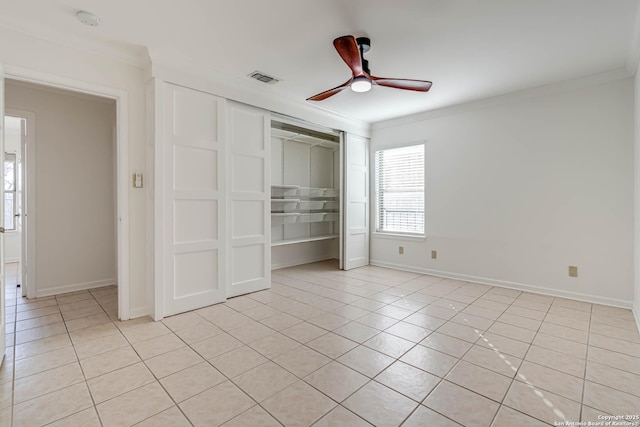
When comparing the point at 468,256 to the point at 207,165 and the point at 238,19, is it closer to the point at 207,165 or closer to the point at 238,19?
the point at 207,165

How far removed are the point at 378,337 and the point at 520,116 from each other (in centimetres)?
338

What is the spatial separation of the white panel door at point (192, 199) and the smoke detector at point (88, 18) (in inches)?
26.4

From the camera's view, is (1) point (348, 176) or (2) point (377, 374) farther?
(1) point (348, 176)

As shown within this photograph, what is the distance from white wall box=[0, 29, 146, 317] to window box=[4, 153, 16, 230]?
467cm

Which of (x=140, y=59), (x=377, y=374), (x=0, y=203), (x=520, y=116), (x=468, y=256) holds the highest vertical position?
(x=140, y=59)

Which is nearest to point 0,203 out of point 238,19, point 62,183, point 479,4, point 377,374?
point 62,183

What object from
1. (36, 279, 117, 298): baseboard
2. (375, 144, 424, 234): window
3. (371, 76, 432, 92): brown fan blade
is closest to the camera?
(371, 76, 432, 92): brown fan blade

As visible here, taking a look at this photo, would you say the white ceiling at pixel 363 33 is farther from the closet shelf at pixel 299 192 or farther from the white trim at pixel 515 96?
the closet shelf at pixel 299 192

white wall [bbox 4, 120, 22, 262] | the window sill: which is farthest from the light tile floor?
white wall [bbox 4, 120, 22, 262]

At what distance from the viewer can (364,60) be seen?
9.47 ft

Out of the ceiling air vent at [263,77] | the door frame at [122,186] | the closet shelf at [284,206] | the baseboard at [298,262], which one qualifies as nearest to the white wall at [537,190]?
the baseboard at [298,262]

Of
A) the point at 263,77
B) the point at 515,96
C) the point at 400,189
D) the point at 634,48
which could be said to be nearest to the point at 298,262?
the point at 400,189

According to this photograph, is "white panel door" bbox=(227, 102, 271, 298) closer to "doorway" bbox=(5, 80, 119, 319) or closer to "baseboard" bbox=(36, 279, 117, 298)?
"doorway" bbox=(5, 80, 119, 319)

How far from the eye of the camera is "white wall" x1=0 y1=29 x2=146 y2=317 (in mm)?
2479
